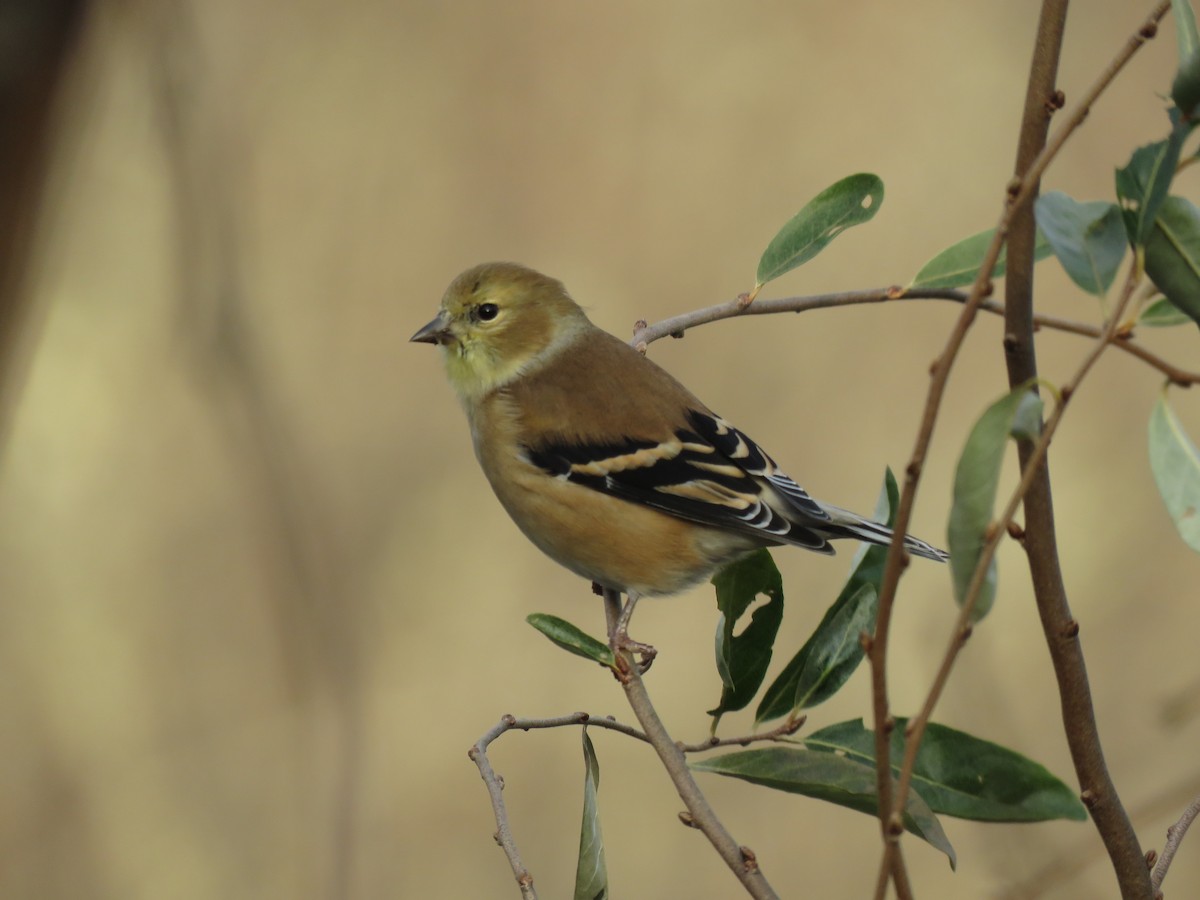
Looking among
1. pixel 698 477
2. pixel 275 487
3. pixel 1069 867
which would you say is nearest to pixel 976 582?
pixel 1069 867

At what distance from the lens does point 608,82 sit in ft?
19.3

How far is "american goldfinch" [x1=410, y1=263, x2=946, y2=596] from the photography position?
9.14 ft

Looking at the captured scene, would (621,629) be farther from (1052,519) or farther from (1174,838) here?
(1052,519)

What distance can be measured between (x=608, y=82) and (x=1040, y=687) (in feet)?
10.9

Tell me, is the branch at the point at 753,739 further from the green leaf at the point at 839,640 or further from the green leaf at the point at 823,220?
the green leaf at the point at 823,220

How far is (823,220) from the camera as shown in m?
1.95

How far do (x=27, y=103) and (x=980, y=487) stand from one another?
237 cm

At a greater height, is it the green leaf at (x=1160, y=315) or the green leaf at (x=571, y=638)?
the green leaf at (x=571, y=638)

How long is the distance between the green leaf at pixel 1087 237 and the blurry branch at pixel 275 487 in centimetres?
414

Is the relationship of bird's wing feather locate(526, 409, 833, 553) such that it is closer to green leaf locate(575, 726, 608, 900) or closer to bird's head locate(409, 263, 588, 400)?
bird's head locate(409, 263, 588, 400)

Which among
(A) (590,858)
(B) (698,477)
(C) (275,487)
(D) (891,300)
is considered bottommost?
(A) (590,858)

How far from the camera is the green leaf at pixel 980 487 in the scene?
1050mm

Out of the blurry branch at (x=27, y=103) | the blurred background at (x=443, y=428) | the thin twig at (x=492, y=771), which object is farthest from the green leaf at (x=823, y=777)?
the blurred background at (x=443, y=428)

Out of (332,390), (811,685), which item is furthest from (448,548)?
(811,685)
